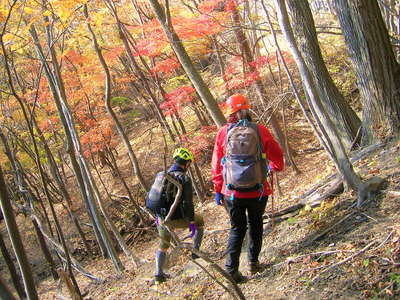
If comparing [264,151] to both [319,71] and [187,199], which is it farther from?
[319,71]

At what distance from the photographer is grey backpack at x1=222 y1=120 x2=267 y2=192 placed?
10.7ft

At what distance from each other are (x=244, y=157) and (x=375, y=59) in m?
2.68

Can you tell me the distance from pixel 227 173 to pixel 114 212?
417 inches

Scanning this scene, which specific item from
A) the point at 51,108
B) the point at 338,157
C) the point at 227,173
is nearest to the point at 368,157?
the point at 338,157

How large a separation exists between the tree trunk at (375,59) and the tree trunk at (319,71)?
988 millimetres

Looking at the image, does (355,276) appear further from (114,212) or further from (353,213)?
(114,212)

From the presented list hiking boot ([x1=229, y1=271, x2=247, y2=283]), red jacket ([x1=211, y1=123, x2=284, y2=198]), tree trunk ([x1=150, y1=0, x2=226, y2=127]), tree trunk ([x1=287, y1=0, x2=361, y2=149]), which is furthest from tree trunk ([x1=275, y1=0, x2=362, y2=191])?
tree trunk ([x1=150, y1=0, x2=226, y2=127])

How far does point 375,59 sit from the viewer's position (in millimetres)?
4684

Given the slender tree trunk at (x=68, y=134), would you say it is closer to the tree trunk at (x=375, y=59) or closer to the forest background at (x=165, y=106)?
the forest background at (x=165, y=106)

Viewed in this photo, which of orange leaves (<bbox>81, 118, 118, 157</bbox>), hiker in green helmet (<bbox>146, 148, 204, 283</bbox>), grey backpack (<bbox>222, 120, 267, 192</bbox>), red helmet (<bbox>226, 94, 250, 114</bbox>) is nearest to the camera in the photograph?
grey backpack (<bbox>222, 120, 267, 192</bbox>)

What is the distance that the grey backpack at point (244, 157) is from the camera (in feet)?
10.7

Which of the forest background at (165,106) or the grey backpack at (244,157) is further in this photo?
the forest background at (165,106)

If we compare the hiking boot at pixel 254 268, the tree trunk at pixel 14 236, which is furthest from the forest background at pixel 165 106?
the hiking boot at pixel 254 268

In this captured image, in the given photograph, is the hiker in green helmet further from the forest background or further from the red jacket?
the red jacket
